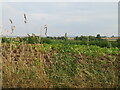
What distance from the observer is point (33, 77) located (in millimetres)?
3049

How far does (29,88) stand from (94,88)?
94 cm

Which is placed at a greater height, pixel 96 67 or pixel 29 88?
pixel 96 67

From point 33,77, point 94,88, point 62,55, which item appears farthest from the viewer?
point 62,55

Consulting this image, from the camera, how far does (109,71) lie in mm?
3172

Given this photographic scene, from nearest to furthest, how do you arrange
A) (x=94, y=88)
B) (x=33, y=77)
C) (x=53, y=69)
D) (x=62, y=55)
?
(x=94, y=88), (x=33, y=77), (x=53, y=69), (x=62, y=55)

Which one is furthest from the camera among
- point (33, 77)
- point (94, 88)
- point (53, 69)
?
point (53, 69)

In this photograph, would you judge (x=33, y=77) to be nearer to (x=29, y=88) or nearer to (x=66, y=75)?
(x=29, y=88)

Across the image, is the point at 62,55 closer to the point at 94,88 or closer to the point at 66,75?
the point at 66,75

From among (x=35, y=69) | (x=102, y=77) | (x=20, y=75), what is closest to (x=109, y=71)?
(x=102, y=77)

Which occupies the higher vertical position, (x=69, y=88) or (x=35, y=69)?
(x=35, y=69)

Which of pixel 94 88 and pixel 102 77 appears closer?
pixel 94 88

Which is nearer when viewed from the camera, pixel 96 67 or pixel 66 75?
pixel 66 75

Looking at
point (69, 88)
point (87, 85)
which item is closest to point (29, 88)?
point (69, 88)

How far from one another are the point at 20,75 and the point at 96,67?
1.31 metres
